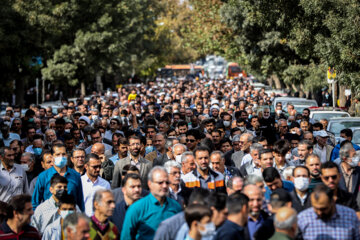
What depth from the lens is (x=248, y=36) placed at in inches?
1430

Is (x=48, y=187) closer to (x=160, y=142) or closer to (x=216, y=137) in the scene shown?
(x=160, y=142)

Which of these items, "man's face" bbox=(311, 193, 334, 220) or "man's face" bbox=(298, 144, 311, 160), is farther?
"man's face" bbox=(298, 144, 311, 160)

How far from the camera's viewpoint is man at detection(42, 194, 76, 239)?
7.56m

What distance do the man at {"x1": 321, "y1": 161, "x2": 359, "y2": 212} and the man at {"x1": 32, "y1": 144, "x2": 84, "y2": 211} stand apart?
3085mm

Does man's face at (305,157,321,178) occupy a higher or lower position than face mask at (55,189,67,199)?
higher

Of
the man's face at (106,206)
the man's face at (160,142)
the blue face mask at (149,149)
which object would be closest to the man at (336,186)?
the man's face at (106,206)

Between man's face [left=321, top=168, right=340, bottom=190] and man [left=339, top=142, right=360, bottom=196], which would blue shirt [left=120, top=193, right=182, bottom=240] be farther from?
man [left=339, top=142, right=360, bottom=196]

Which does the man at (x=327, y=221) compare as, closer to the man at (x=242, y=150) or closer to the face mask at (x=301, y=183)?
the face mask at (x=301, y=183)

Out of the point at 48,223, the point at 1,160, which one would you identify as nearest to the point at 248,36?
the point at 1,160

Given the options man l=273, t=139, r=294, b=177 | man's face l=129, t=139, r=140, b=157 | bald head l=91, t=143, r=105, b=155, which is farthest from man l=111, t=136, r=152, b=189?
man l=273, t=139, r=294, b=177

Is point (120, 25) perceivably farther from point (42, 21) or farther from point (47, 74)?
point (42, 21)

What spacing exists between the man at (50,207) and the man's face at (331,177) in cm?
294

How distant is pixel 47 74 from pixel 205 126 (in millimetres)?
32576

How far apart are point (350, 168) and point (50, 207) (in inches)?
158
